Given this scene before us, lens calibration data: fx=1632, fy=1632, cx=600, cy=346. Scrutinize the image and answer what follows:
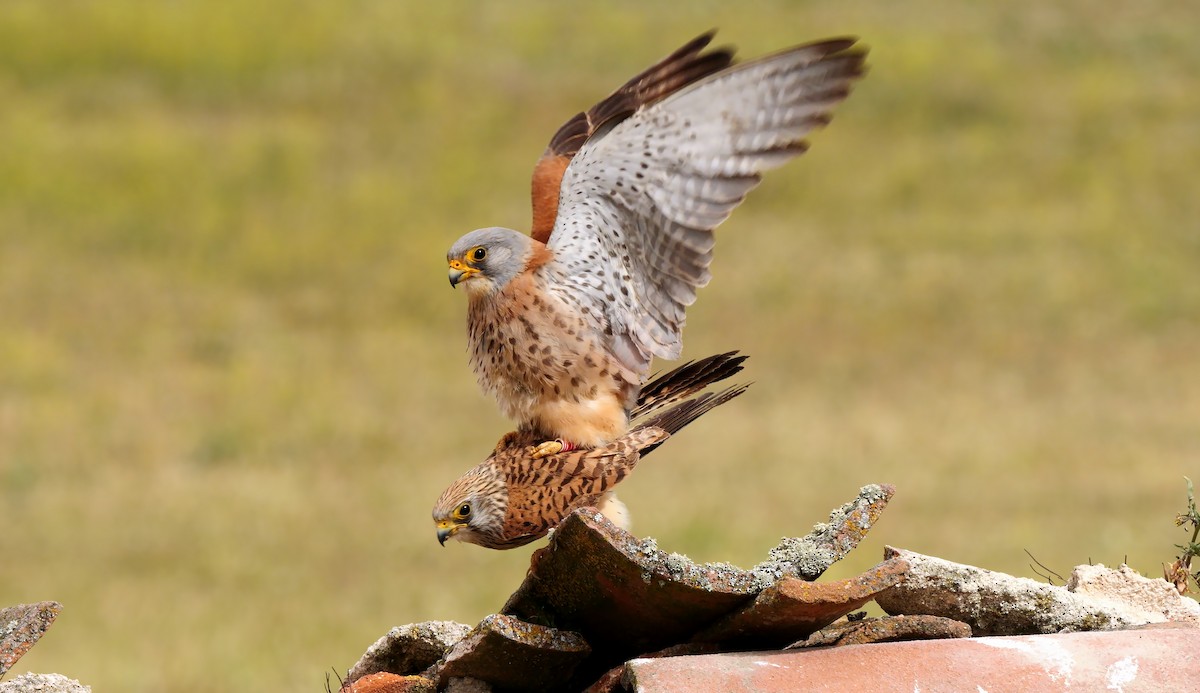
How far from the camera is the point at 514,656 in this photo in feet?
11.8

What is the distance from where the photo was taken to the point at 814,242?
25.8 meters

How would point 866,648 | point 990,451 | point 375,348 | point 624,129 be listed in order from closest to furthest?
point 866,648, point 624,129, point 990,451, point 375,348

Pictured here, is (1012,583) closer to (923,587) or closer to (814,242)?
(923,587)

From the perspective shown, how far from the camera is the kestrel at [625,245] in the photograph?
4668 millimetres

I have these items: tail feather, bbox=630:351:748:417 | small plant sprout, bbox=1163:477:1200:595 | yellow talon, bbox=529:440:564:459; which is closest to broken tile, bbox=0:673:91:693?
yellow talon, bbox=529:440:564:459

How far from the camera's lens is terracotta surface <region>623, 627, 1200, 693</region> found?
3.32 meters

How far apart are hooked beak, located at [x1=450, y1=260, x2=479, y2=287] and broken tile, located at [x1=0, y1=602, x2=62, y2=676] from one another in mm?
1504

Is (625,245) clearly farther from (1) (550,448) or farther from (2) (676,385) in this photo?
(1) (550,448)

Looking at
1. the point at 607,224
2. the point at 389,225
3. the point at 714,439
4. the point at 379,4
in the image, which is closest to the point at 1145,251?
the point at 714,439

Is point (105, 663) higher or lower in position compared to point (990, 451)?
lower

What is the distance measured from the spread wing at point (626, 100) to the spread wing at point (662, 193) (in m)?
0.14

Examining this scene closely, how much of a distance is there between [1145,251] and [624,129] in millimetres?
22251

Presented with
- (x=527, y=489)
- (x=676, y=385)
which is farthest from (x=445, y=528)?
(x=676, y=385)

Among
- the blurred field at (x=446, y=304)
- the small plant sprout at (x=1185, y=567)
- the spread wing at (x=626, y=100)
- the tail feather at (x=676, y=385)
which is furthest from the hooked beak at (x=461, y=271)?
the blurred field at (x=446, y=304)
